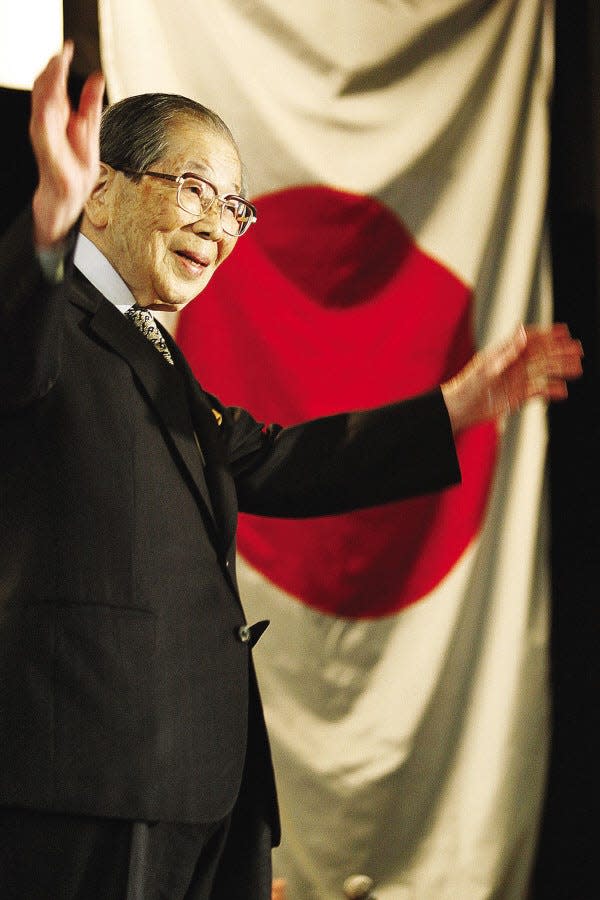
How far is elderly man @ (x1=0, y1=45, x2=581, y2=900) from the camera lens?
1020 mm

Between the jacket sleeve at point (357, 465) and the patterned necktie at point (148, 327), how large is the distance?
16 centimetres

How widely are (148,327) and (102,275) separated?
0.26 ft

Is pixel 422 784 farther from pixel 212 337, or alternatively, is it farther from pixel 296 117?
pixel 296 117

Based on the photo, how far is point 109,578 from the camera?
42.5 inches

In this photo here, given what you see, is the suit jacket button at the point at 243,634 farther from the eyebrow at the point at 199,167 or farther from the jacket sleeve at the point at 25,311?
the eyebrow at the point at 199,167

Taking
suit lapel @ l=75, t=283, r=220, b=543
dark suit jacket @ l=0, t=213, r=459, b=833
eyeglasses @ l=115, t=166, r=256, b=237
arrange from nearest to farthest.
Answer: dark suit jacket @ l=0, t=213, r=459, b=833 < suit lapel @ l=75, t=283, r=220, b=543 < eyeglasses @ l=115, t=166, r=256, b=237

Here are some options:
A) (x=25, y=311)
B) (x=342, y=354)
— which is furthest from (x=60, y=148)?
(x=342, y=354)

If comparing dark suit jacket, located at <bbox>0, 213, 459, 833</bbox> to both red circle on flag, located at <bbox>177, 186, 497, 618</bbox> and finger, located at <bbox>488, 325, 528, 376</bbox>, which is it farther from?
red circle on flag, located at <bbox>177, 186, 497, 618</bbox>

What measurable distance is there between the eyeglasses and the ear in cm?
2

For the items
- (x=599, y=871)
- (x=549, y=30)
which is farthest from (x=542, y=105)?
(x=599, y=871)

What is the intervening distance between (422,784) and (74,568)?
1292mm

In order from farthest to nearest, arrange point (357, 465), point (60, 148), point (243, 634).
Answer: point (357, 465), point (243, 634), point (60, 148)

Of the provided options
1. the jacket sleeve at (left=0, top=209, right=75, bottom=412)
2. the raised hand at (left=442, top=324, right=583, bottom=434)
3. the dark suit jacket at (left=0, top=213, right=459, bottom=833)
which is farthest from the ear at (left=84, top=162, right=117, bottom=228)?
the raised hand at (left=442, top=324, right=583, bottom=434)

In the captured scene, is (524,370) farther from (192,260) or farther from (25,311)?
(25,311)
